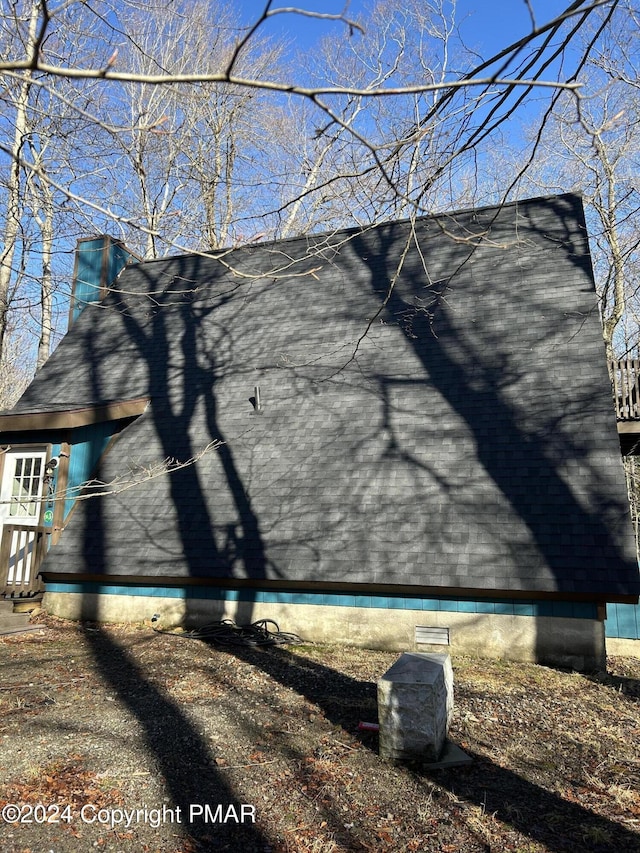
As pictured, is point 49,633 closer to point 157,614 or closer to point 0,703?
point 157,614

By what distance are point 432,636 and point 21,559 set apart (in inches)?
277

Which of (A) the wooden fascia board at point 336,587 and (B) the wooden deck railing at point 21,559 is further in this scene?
(B) the wooden deck railing at point 21,559

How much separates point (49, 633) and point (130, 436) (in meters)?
3.90

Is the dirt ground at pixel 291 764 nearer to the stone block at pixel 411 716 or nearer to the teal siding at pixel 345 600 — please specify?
the stone block at pixel 411 716

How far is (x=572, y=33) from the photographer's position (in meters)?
4.00

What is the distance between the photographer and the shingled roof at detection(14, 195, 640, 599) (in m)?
8.54

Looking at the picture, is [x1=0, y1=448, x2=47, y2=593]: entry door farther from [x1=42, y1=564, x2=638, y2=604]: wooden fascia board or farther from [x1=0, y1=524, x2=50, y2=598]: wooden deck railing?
[x1=42, y1=564, x2=638, y2=604]: wooden fascia board

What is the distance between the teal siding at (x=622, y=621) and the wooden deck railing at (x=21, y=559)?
943 cm

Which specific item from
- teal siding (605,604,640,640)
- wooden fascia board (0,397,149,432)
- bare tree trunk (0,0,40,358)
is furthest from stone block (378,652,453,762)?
bare tree trunk (0,0,40,358)

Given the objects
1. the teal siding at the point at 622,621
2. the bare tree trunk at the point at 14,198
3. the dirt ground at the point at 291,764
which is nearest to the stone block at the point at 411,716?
the dirt ground at the point at 291,764

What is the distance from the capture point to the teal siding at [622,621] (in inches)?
404

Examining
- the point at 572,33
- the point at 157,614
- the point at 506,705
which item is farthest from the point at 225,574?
the point at 572,33

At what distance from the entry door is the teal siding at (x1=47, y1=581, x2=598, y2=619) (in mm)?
678

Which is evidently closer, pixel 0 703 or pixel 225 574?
pixel 0 703
